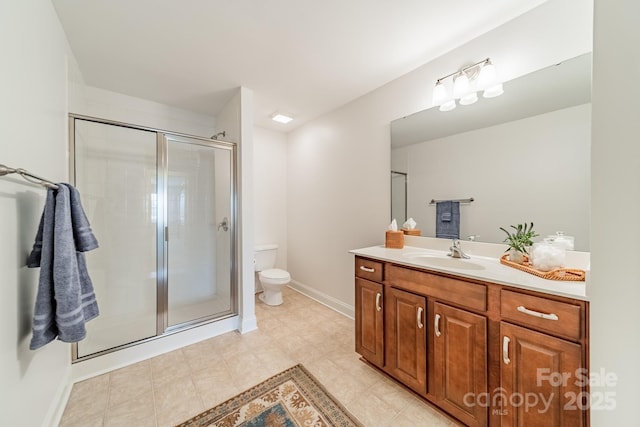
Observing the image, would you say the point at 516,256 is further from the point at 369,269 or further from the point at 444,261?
the point at 369,269

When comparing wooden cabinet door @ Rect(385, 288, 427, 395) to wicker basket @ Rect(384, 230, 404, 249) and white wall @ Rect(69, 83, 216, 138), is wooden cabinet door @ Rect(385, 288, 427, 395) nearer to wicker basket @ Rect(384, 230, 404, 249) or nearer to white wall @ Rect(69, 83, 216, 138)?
wicker basket @ Rect(384, 230, 404, 249)

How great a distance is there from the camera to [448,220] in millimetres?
1824

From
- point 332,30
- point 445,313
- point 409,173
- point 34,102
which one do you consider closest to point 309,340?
point 445,313

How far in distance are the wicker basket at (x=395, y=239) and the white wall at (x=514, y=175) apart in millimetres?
206

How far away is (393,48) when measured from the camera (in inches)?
69.0

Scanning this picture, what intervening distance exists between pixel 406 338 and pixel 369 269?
1.62 feet

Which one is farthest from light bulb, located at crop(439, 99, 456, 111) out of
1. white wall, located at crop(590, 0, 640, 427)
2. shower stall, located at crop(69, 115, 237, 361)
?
shower stall, located at crop(69, 115, 237, 361)

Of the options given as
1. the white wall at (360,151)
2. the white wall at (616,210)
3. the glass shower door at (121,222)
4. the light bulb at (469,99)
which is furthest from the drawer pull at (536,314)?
the glass shower door at (121,222)

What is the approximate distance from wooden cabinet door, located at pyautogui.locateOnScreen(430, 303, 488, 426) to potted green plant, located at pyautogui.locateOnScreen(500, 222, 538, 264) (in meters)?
0.51

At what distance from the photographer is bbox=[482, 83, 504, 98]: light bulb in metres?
1.53

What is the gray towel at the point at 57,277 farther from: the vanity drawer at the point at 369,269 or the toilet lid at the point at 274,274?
the toilet lid at the point at 274,274

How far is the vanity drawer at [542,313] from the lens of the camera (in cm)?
91

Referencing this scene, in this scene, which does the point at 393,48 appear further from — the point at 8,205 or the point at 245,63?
the point at 8,205

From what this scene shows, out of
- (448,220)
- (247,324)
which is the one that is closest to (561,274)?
(448,220)
